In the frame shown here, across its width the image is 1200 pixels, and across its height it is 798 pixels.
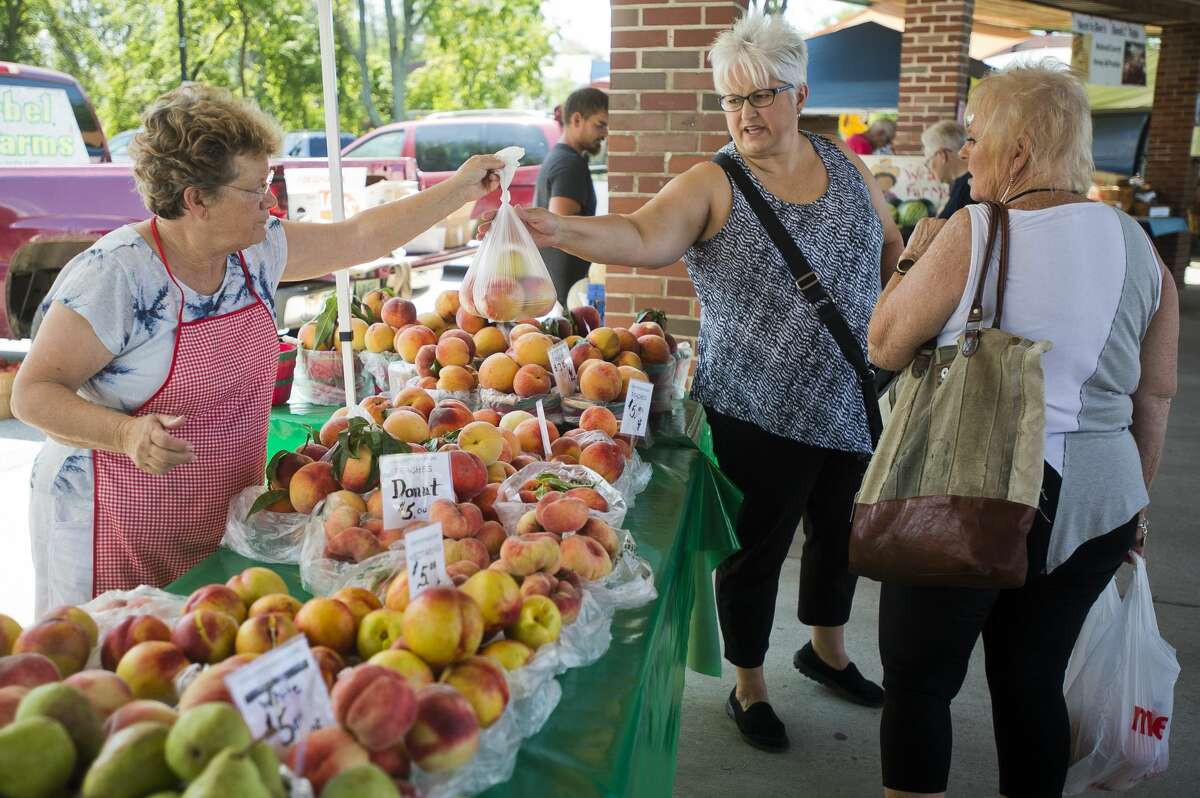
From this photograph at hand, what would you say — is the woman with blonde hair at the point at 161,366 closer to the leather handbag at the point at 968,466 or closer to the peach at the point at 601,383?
the peach at the point at 601,383

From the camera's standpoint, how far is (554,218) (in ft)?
8.36

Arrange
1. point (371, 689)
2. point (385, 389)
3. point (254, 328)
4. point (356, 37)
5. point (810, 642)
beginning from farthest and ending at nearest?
point (356, 37), point (810, 642), point (385, 389), point (254, 328), point (371, 689)

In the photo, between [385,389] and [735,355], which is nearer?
[735,355]

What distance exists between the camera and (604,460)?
2232mm

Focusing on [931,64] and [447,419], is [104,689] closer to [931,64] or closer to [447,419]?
[447,419]

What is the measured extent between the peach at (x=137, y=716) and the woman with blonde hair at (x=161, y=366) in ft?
2.31

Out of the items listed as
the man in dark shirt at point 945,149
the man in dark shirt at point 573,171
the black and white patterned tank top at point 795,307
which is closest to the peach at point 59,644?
the black and white patterned tank top at point 795,307

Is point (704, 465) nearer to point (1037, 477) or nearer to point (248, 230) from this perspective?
point (1037, 477)

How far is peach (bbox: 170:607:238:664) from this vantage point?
51.4 inches

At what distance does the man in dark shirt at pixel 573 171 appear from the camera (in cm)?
485

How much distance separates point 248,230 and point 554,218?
83 centimetres

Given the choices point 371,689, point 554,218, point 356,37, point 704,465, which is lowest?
point 704,465

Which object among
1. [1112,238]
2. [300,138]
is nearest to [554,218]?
[1112,238]

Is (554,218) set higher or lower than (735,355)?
higher
